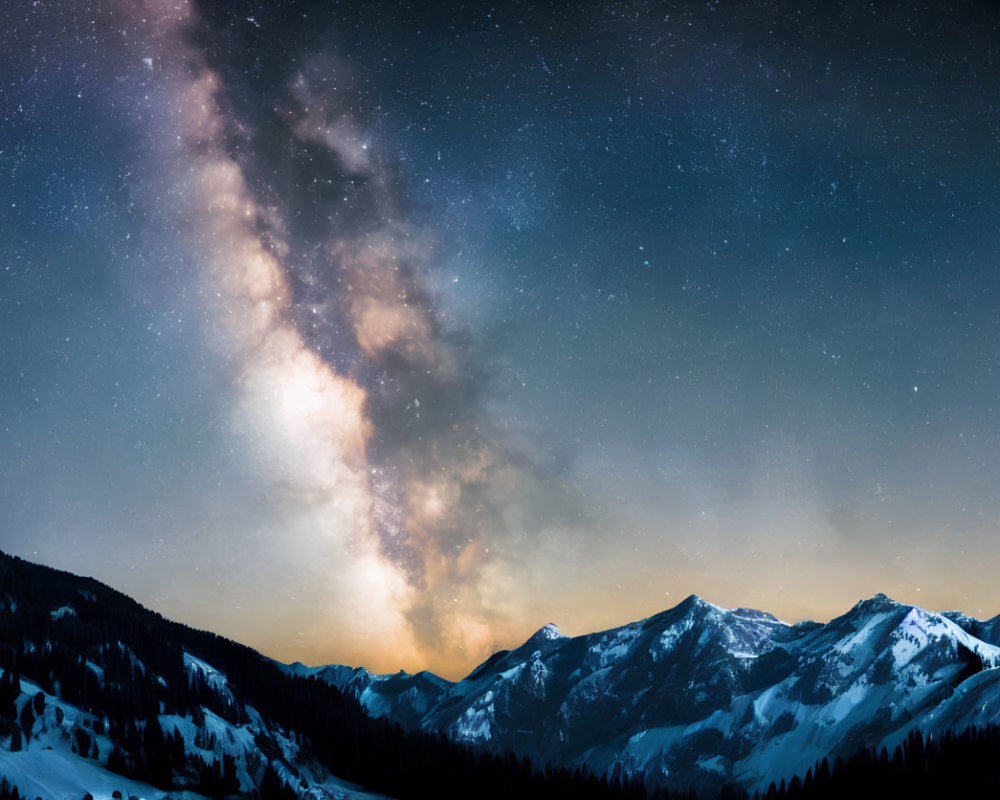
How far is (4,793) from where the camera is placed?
19350cm
